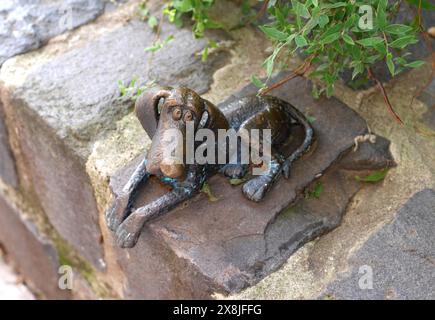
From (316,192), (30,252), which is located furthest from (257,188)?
(30,252)

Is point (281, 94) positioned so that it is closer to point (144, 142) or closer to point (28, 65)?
point (144, 142)

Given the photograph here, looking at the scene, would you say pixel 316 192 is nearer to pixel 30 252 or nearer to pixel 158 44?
pixel 158 44

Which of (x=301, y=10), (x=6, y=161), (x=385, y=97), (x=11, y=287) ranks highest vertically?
(x=301, y=10)

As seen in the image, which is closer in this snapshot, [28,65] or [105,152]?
[105,152]

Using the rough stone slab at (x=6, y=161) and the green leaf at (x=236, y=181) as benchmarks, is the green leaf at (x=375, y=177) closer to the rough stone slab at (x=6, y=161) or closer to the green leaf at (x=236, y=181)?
the green leaf at (x=236, y=181)

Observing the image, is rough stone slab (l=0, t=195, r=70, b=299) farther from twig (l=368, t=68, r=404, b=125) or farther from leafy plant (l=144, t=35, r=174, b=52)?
twig (l=368, t=68, r=404, b=125)

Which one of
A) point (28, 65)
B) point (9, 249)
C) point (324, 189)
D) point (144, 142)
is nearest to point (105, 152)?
point (144, 142)
